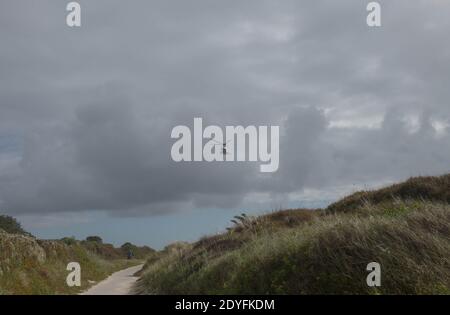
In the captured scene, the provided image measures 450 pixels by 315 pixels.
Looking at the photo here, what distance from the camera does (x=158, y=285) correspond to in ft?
77.2

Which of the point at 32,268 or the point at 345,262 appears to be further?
the point at 32,268

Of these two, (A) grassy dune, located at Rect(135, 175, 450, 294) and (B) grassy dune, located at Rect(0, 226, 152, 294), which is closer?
(A) grassy dune, located at Rect(135, 175, 450, 294)

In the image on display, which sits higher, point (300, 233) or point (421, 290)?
point (300, 233)

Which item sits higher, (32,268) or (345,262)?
(345,262)

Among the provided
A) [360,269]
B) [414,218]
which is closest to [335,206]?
[414,218]

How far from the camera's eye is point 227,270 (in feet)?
59.0

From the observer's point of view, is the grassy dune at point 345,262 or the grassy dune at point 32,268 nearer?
the grassy dune at point 345,262
